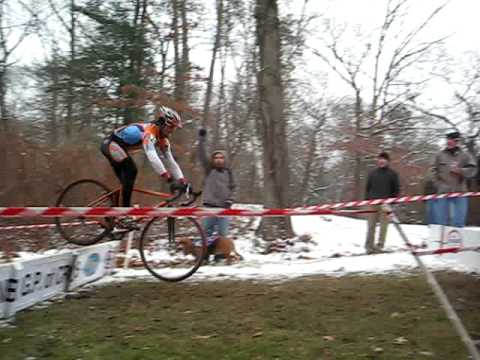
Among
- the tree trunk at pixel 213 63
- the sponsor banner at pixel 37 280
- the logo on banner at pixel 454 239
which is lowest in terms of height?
the sponsor banner at pixel 37 280

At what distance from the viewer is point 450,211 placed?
8.91m

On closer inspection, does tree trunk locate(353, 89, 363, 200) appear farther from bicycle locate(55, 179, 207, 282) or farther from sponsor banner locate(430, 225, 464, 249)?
bicycle locate(55, 179, 207, 282)

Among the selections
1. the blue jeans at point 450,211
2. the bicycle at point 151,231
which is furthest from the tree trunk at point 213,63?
the bicycle at point 151,231

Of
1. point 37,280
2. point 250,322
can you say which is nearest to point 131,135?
point 37,280

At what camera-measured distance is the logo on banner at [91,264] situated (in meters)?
6.95

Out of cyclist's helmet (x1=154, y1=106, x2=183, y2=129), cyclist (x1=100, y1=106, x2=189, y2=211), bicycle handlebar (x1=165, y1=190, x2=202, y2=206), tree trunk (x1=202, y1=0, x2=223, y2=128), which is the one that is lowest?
bicycle handlebar (x1=165, y1=190, x2=202, y2=206)

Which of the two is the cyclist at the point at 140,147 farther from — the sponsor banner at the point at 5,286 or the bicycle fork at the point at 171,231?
the sponsor banner at the point at 5,286

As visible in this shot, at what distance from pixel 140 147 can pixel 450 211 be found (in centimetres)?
505

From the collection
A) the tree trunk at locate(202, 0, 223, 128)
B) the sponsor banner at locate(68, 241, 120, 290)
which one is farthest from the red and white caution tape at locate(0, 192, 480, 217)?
the tree trunk at locate(202, 0, 223, 128)

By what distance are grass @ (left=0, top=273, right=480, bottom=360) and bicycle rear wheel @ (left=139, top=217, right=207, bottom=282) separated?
0.24m

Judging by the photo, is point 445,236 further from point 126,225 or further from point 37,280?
point 37,280

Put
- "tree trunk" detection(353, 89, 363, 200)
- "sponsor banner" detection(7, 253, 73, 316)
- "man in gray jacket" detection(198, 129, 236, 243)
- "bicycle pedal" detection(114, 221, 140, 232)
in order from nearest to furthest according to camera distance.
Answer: "sponsor banner" detection(7, 253, 73, 316)
"bicycle pedal" detection(114, 221, 140, 232)
"man in gray jacket" detection(198, 129, 236, 243)
"tree trunk" detection(353, 89, 363, 200)

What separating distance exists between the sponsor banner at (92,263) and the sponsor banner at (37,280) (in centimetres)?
12

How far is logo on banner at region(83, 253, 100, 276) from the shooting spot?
6.95 metres
